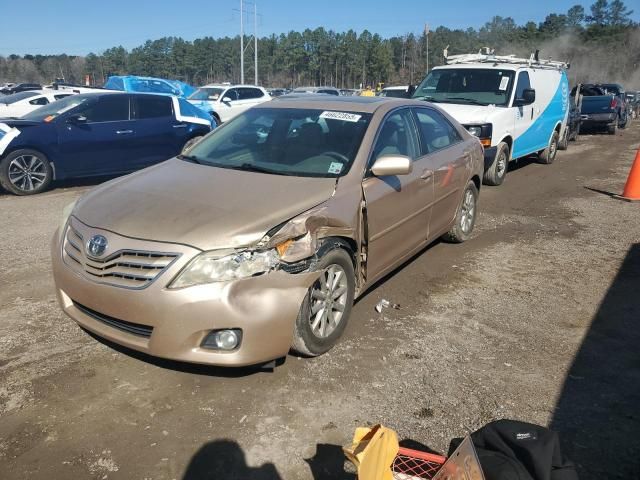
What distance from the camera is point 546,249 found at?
6113 mm

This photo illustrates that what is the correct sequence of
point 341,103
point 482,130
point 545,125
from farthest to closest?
point 545,125 < point 482,130 < point 341,103

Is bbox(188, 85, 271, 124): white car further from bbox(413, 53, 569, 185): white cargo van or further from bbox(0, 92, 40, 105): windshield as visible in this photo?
bbox(413, 53, 569, 185): white cargo van

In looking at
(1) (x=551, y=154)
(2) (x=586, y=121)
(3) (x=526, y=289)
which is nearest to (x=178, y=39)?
(2) (x=586, y=121)

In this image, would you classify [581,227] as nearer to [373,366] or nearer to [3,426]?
[373,366]

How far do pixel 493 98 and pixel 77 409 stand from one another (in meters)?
8.24

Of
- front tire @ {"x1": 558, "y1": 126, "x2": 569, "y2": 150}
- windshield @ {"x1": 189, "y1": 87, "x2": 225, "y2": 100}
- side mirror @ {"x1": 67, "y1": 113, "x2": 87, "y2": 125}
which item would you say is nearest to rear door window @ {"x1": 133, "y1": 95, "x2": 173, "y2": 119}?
side mirror @ {"x1": 67, "y1": 113, "x2": 87, "y2": 125}

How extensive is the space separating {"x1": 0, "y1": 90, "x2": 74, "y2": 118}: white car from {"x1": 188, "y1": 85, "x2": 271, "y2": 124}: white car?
430cm

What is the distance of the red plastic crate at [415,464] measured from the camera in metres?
2.36

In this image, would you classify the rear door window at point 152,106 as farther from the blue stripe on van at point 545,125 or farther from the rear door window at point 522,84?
the blue stripe on van at point 545,125

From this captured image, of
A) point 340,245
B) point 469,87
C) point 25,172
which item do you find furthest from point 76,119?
point 340,245

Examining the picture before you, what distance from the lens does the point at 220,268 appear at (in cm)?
290

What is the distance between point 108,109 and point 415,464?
848cm

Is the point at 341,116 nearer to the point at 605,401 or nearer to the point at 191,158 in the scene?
the point at 191,158

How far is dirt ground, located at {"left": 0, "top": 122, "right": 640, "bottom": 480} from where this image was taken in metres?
2.65
